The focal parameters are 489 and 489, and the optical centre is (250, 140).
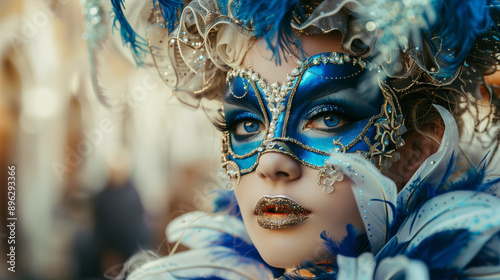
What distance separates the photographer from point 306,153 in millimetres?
1102

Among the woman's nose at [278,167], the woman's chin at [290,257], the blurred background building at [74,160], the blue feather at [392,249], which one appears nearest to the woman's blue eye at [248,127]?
the woman's nose at [278,167]

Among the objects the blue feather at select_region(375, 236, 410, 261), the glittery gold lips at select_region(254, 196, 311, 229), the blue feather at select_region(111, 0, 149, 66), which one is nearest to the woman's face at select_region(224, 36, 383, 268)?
the glittery gold lips at select_region(254, 196, 311, 229)

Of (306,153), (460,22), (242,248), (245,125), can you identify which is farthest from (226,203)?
(460,22)

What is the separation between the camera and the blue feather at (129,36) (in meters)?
1.32

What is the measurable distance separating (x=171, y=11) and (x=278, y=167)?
55cm

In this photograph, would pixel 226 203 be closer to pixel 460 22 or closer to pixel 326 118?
pixel 326 118

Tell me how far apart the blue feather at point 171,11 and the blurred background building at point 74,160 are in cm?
125

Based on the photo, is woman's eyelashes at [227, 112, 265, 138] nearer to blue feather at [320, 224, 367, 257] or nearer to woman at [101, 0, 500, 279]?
woman at [101, 0, 500, 279]

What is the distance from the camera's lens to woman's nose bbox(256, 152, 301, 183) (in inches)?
42.4

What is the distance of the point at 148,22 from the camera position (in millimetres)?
1446

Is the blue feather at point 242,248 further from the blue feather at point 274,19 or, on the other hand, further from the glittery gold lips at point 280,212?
the blue feather at point 274,19

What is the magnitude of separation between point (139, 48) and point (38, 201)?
170 cm

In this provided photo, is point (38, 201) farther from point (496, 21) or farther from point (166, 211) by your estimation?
point (496, 21)

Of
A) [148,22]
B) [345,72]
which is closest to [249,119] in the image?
[345,72]
